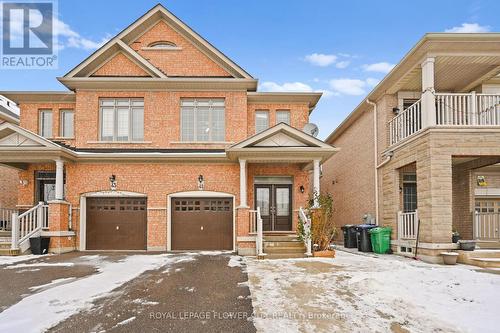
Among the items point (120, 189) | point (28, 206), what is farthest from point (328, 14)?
point (28, 206)

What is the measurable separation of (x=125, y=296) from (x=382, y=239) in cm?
910

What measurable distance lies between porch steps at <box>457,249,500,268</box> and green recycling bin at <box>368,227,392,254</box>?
2.48 m

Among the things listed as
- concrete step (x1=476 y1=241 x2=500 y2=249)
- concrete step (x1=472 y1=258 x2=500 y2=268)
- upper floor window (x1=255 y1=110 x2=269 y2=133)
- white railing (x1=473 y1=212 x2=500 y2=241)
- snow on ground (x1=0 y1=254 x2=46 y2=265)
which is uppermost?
upper floor window (x1=255 y1=110 x2=269 y2=133)

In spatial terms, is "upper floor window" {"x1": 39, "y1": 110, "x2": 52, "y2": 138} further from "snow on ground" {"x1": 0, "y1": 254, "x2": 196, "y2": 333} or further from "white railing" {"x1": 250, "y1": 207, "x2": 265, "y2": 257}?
"white railing" {"x1": 250, "y1": 207, "x2": 265, "y2": 257}

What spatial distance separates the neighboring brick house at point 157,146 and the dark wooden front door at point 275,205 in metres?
0.04

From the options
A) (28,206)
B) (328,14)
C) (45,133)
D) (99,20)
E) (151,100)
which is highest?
(328,14)

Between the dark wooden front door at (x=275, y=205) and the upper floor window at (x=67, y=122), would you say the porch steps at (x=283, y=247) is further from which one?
the upper floor window at (x=67, y=122)

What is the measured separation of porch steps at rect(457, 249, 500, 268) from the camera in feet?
29.0

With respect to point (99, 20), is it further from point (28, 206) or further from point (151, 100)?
point (28, 206)

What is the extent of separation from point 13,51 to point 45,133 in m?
3.40

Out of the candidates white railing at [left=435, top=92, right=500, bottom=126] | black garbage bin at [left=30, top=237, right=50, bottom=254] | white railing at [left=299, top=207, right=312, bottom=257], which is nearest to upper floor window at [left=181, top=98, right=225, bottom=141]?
white railing at [left=299, top=207, right=312, bottom=257]

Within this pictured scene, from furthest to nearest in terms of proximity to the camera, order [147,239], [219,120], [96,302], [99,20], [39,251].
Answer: [99,20] < [219,120] < [147,239] < [39,251] < [96,302]

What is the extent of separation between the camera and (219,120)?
13.8 meters

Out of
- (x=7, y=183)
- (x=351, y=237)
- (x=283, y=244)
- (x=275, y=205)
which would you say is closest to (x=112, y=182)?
(x=275, y=205)
